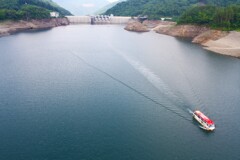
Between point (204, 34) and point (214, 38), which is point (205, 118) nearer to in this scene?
point (214, 38)

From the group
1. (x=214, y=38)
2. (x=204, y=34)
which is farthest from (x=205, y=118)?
(x=204, y=34)

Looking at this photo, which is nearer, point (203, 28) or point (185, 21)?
point (203, 28)

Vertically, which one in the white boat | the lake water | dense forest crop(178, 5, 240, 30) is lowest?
the lake water

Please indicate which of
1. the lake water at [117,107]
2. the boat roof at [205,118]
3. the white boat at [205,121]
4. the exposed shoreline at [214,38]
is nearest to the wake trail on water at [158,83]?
the lake water at [117,107]

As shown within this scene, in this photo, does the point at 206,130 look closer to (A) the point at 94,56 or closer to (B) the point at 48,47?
(A) the point at 94,56

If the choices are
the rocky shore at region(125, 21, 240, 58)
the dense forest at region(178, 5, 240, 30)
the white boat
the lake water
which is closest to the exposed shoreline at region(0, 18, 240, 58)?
the rocky shore at region(125, 21, 240, 58)

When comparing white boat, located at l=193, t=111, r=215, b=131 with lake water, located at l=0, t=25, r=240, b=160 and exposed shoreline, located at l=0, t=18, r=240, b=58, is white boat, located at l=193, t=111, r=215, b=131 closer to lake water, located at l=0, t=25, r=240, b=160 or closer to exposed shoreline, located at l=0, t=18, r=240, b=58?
lake water, located at l=0, t=25, r=240, b=160

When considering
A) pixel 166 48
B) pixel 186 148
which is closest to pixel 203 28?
pixel 166 48

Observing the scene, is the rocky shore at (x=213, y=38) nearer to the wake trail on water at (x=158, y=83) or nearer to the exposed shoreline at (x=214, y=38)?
the exposed shoreline at (x=214, y=38)
